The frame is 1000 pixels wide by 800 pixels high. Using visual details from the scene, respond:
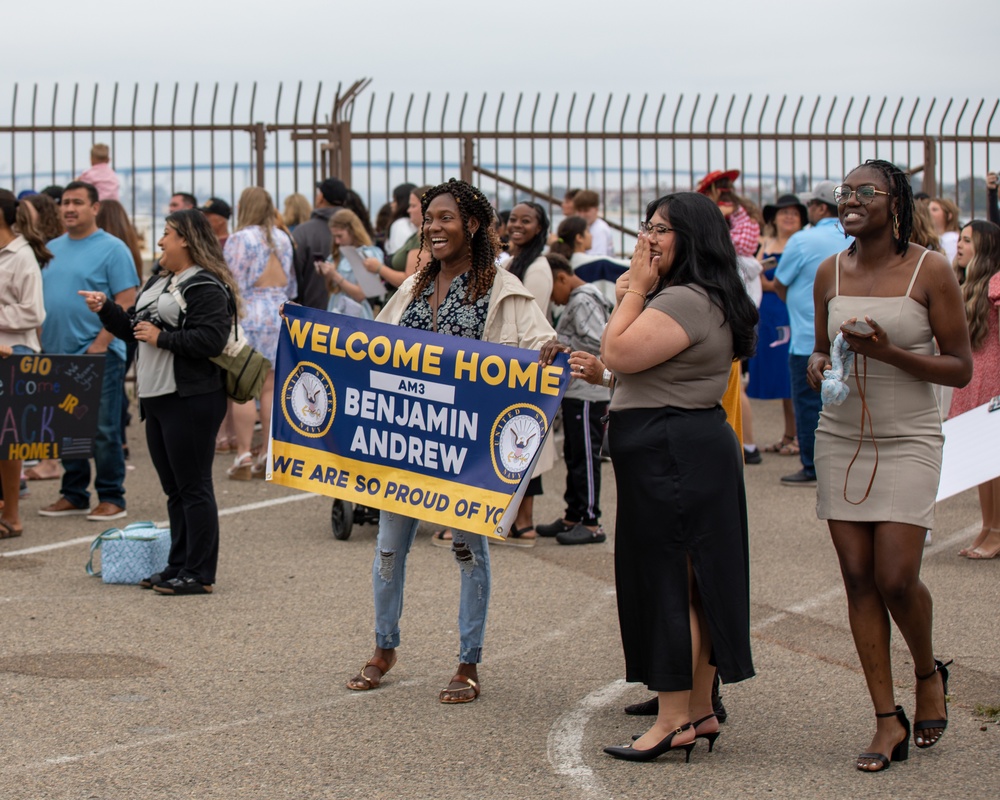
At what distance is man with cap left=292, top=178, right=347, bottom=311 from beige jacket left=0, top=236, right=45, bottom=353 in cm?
287

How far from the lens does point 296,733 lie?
4.80 m

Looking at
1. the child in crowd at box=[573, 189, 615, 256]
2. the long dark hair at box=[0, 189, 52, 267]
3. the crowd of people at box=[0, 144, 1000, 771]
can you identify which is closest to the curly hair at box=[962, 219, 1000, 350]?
the crowd of people at box=[0, 144, 1000, 771]

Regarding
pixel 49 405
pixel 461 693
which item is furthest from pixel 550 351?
pixel 49 405

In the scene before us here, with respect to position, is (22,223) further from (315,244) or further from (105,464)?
(315,244)

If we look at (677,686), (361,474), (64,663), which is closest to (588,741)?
(677,686)

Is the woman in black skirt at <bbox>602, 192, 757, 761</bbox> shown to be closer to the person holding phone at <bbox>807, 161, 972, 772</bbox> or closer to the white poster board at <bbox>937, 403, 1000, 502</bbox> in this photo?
the person holding phone at <bbox>807, 161, 972, 772</bbox>

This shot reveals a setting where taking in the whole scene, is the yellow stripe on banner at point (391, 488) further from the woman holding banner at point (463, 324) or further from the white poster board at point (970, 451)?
the white poster board at point (970, 451)

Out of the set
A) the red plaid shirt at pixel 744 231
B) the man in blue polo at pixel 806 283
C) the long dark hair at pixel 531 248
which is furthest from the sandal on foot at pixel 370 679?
the red plaid shirt at pixel 744 231

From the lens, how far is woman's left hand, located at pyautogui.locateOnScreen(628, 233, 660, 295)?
447 centimetres

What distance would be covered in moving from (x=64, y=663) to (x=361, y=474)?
1.53 m

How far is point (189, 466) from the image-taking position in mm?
6801

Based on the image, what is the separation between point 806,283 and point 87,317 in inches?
200

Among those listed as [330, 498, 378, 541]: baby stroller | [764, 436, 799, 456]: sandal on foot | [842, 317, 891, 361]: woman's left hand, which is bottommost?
[330, 498, 378, 541]: baby stroller

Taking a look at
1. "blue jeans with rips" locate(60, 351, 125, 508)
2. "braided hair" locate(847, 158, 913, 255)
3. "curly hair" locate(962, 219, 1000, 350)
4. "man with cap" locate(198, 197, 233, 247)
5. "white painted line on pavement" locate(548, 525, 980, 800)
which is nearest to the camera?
"white painted line on pavement" locate(548, 525, 980, 800)
